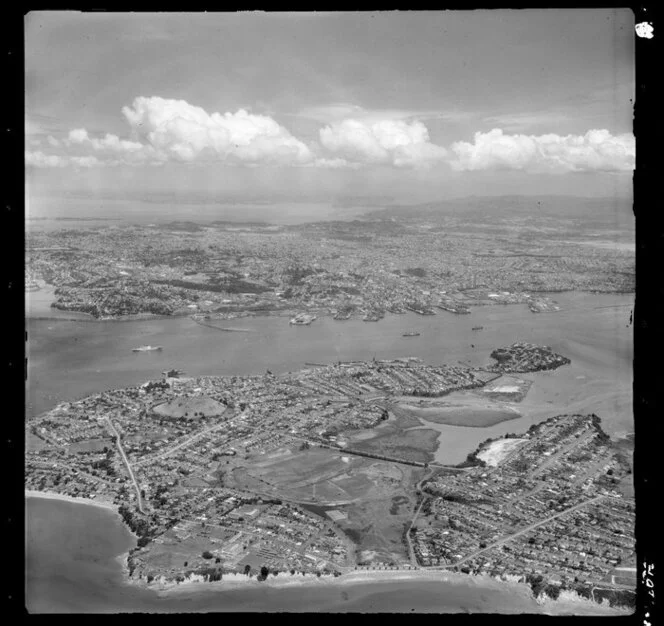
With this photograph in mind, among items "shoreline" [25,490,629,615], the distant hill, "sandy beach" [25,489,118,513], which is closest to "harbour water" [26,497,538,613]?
"shoreline" [25,490,629,615]

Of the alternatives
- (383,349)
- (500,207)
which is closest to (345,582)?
(383,349)

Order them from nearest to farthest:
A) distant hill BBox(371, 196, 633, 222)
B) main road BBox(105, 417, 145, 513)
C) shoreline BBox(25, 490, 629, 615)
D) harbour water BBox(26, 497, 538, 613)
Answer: harbour water BBox(26, 497, 538, 613), shoreline BBox(25, 490, 629, 615), main road BBox(105, 417, 145, 513), distant hill BBox(371, 196, 633, 222)

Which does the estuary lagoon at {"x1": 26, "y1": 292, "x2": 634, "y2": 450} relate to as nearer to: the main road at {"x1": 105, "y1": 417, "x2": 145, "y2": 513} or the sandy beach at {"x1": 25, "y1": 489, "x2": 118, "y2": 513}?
the main road at {"x1": 105, "y1": 417, "x2": 145, "y2": 513}

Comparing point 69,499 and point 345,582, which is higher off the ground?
point 69,499

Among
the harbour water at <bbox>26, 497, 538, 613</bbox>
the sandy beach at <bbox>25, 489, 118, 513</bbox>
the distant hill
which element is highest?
the distant hill

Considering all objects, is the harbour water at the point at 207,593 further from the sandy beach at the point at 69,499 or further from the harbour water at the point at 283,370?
the sandy beach at the point at 69,499

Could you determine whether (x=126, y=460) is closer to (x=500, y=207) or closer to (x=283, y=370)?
(x=283, y=370)

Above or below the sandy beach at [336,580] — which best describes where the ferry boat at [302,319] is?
above

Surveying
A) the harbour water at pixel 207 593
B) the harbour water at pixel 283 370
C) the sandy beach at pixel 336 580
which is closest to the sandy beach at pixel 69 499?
the harbour water at pixel 283 370

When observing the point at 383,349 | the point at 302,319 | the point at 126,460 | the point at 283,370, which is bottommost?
the point at 126,460

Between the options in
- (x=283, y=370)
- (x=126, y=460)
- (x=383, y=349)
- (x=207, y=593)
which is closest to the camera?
(x=207, y=593)
